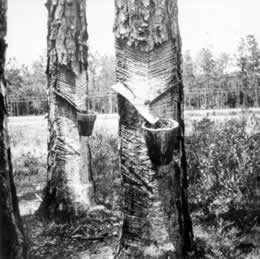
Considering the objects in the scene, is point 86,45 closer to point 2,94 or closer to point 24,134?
point 2,94

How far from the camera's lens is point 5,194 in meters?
2.13

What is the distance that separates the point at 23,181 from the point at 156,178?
5.30 metres

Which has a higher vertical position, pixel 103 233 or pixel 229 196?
pixel 229 196

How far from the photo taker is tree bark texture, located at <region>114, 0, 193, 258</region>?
270 centimetres

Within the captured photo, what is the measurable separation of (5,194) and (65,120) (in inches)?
107

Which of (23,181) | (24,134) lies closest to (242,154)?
(23,181)

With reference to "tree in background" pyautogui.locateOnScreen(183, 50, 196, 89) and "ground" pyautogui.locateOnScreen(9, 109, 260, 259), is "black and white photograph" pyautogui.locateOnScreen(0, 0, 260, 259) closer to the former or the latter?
"ground" pyautogui.locateOnScreen(9, 109, 260, 259)

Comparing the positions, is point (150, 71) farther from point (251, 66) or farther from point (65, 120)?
point (251, 66)

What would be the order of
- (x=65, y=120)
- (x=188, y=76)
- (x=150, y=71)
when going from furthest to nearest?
(x=188, y=76) < (x=65, y=120) < (x=150, y=71)

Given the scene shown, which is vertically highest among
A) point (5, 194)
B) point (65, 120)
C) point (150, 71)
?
point (150, 71)

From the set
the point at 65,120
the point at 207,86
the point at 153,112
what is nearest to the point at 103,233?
the point at 65,120

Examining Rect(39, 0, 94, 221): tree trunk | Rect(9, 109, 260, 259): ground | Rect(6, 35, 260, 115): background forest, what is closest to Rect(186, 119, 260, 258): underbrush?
Rect(9, 109, 260, 259): ground

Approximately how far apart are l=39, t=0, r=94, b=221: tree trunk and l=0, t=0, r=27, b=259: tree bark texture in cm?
257

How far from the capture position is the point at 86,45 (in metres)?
5.09
